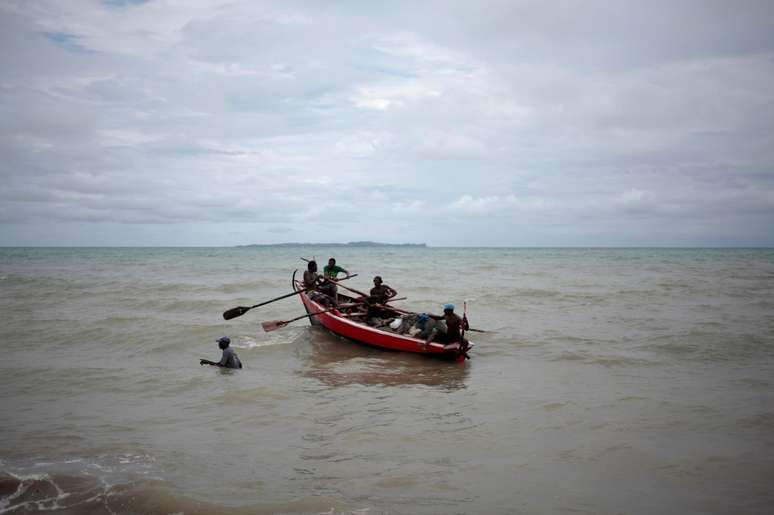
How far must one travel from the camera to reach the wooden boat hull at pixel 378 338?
A: 10.9 metres

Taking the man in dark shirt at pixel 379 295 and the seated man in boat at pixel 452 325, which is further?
the man in dark shirt at pixel 379 295

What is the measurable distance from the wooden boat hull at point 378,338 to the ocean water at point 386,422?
1.03 feet

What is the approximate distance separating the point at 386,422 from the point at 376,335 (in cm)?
473

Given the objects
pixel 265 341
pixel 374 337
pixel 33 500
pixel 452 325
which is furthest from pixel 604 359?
pixel 33 500

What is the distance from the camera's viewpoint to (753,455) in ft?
20.3

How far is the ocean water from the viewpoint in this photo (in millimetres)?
5238

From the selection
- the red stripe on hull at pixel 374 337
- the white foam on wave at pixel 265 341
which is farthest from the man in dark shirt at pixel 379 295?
the white foam on wave at pixel 265 341

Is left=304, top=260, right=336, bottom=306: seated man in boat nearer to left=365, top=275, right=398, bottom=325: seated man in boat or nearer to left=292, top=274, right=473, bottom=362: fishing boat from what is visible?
left=292, top=274, right=473, bottom=362: fishing boat

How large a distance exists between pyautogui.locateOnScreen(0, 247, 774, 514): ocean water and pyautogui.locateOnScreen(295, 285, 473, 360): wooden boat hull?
0.31m

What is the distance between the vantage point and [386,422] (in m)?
7.35

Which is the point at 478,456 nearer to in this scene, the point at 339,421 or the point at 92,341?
the point at 339,421

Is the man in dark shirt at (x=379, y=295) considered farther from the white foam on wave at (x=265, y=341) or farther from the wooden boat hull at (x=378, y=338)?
the white foam on wave at (x=265, y=341)

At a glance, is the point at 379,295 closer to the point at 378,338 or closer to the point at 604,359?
Result: the point at 378,338

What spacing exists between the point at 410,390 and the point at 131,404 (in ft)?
15.2
